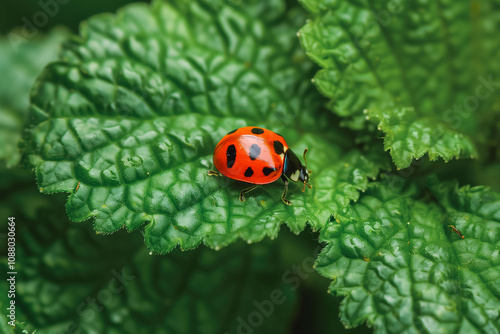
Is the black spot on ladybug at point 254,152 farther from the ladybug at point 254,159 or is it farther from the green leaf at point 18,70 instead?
the green leaf at point 18,70

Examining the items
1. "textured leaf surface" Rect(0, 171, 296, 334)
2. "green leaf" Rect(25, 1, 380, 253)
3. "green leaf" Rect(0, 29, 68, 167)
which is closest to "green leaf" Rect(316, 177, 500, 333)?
"green leaf" Rect(25, 1, 380, 253)

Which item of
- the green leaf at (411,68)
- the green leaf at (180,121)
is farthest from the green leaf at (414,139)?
the green leaf at (180,121)

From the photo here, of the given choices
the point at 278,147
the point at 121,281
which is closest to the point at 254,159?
the point at 278,147

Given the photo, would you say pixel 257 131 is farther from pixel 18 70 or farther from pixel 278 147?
pixel 18 70

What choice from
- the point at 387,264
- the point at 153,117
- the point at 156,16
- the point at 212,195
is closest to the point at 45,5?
the point at 156,16

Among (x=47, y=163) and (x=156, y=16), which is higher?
(x=156, y=16)

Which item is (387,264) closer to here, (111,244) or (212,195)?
(212,195)

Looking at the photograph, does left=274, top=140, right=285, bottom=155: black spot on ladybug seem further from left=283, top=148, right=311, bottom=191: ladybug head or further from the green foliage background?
the green foliage background
